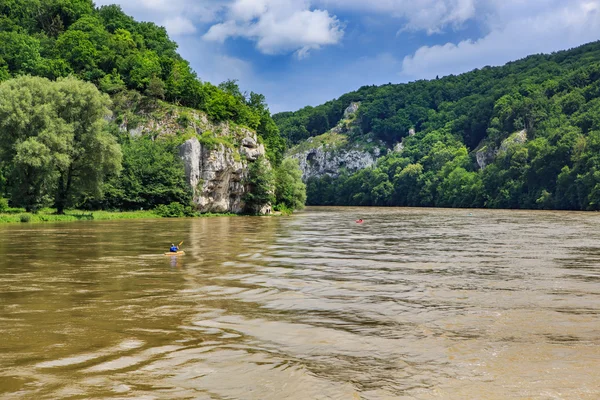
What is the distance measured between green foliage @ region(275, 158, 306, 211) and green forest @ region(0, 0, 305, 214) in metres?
0.22

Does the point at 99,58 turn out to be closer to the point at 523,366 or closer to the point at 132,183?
the point at 132,183

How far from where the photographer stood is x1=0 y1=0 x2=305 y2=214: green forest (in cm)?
5334

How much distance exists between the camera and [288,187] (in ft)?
310

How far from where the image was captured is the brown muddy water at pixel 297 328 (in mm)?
8352

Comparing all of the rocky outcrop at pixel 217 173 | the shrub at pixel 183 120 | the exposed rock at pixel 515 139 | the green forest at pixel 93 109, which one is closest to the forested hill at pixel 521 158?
the exposed rock at pixel 515 139

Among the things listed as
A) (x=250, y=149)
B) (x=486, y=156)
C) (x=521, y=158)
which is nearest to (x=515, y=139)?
(x=486, y=156)

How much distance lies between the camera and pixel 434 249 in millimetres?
30266

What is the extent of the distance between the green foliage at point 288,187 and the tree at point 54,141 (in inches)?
1485

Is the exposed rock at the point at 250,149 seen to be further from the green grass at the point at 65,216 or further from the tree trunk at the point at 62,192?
the tree trunk at the point at 62,192

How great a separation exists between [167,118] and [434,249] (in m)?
60.7

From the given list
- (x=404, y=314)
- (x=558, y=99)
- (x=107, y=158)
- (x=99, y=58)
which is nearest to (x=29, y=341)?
(x=404, y=314)

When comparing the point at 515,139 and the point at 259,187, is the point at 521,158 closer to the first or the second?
the point at 515,139

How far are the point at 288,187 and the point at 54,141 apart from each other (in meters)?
47.4

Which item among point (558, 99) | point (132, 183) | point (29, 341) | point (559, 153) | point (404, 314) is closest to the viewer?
point (29, 341)
